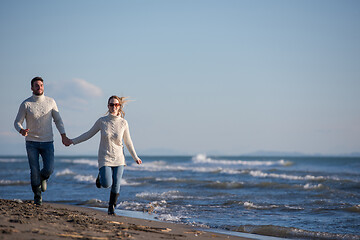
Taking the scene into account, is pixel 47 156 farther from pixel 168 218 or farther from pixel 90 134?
pixel 168 218

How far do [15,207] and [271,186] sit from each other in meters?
11.6

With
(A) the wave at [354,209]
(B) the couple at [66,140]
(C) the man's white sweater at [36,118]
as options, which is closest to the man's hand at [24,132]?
(B) the couple at [66,140]

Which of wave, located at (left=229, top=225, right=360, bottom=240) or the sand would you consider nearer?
the sand

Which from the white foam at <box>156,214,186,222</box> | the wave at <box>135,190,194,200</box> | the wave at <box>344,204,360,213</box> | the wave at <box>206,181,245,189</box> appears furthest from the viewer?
the wave at <box>206,181,245,189</box>

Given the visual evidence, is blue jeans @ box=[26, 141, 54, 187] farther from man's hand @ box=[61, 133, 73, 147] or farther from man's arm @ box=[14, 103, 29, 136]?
man's arm @ box=[14, 103, 29, 136]

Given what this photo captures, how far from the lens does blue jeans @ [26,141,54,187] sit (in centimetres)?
670

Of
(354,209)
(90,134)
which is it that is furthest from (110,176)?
(354,209)

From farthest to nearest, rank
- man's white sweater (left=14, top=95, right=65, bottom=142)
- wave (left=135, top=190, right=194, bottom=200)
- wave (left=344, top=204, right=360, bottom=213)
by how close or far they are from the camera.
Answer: wave (left=135, top=190, right=194, bottom=200), wave (left=344, top=204, right=360, bottom=213), man's white sweater (left=14, top=95, right=65, bottom=142)

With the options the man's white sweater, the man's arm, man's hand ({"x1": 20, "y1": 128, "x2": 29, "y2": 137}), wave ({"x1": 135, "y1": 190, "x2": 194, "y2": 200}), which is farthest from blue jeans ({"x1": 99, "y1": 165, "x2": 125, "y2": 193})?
wave ({"x1": 135, "y1": 190, "x2": 194, "y2": 200})

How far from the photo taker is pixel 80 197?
12078mm

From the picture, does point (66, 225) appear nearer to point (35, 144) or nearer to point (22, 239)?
point (22, 239)

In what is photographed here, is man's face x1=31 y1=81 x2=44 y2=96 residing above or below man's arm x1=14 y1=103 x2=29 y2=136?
above

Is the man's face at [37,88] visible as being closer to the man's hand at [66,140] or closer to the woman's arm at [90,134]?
the man's hand at [66,140]

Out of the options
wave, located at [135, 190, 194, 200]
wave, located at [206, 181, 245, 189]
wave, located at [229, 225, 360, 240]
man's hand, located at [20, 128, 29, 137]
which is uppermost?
man's hand, located at [20, 128, 29, 137]
